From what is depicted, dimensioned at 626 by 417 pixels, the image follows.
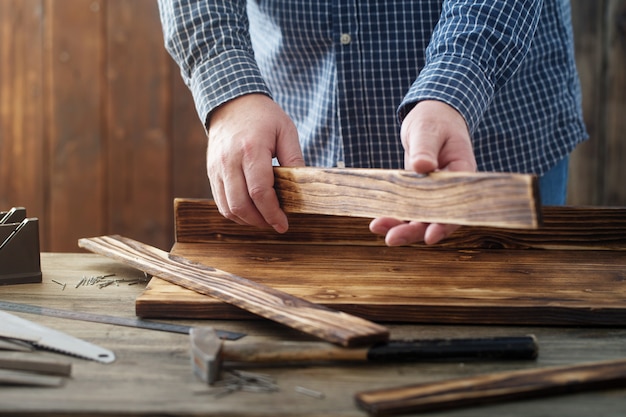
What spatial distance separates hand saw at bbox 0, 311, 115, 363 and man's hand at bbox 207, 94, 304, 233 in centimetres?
38

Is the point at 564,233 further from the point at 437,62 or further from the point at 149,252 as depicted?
the point at 149,252

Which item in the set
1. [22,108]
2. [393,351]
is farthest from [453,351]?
[22,108]

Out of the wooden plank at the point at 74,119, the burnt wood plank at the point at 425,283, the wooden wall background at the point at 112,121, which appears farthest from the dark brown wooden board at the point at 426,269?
the wooden plank at the point at 74,119

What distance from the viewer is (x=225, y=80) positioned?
127 centimetres

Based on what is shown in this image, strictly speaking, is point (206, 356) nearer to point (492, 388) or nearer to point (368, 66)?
point (492, 388)

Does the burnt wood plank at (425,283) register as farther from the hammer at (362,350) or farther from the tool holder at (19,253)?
the tool holder at (19,253)

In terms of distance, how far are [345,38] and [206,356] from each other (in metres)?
0.92

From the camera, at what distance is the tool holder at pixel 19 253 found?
1.14 m

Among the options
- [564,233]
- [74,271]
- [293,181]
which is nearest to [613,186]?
[564,233]

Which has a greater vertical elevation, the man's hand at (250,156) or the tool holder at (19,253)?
the man's hand at (250,156)

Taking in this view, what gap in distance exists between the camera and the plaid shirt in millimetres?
1272

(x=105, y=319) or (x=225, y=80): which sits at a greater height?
(x=225, y=80)

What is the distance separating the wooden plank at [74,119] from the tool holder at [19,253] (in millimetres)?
1560

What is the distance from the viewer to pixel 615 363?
0.76 m
